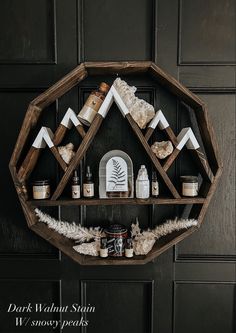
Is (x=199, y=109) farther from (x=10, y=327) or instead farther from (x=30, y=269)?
(x=10, y=327)

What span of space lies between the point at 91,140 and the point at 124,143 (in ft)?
0.60

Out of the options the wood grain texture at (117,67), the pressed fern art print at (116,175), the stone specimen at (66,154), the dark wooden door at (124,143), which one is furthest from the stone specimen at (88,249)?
the wood grain texture at (117,67)

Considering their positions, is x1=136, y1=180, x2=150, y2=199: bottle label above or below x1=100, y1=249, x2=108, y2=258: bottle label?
above

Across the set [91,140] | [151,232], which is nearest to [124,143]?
[91,140]

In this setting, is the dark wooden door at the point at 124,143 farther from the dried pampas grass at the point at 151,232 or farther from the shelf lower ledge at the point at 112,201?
the shelf lower ledge at the point at 112,201

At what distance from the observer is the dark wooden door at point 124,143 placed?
1.16 meters

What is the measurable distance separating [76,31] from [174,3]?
1.49 ft

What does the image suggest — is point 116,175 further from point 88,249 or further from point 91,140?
point 88,249

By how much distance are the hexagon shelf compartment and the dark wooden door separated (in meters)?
0.12

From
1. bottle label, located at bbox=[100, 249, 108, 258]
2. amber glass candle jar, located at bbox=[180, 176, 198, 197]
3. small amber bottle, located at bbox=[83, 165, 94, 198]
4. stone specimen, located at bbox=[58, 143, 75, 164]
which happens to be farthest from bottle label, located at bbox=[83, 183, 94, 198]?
amber glass candle jar, located at bbox=[180, 176, 198, 197]

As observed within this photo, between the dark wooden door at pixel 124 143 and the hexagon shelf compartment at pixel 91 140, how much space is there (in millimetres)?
116

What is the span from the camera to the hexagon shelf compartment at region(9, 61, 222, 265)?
1.02 m

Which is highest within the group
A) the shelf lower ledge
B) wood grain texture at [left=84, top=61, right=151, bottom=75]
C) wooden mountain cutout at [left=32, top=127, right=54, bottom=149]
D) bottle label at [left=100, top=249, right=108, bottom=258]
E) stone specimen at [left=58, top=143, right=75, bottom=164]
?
wood grain texture at [left=84, top=61, right=151, bottom=75]

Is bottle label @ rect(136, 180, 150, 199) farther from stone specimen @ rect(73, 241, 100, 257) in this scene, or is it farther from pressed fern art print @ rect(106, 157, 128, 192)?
stone specimen @ rect(73, 241, 100, 257)
